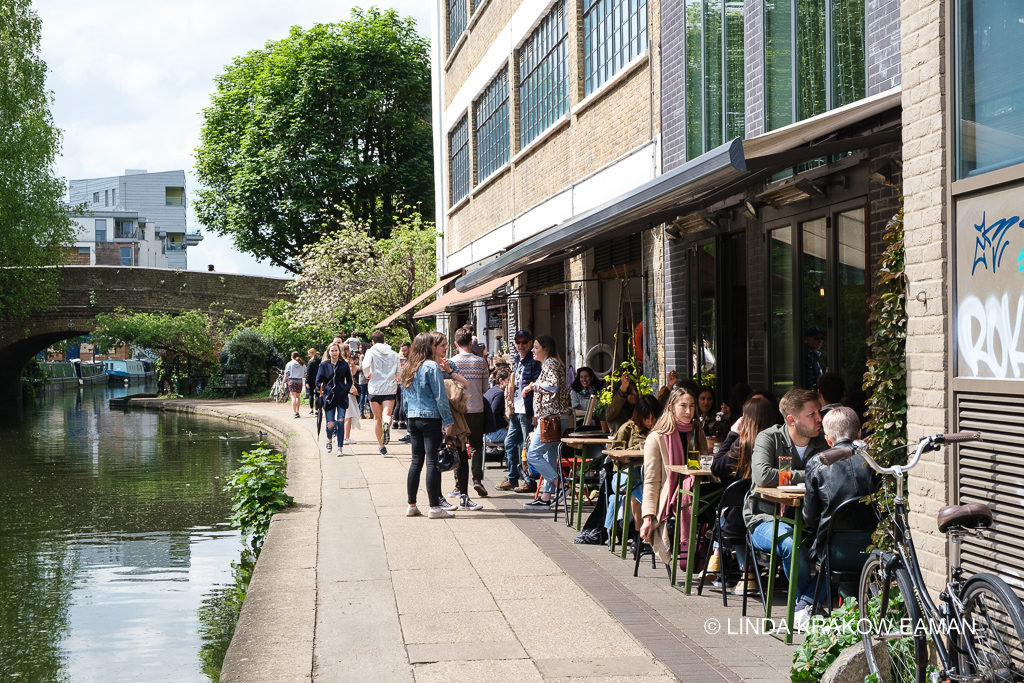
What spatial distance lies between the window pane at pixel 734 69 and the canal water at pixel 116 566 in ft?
20.1

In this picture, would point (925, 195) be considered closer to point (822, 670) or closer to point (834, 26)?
point (822, 670)

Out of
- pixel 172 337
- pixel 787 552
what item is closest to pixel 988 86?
pixel 787 552

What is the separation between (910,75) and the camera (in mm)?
5273

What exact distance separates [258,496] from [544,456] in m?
2.95

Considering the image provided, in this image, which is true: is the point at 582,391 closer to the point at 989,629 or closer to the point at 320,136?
the point at 989,629

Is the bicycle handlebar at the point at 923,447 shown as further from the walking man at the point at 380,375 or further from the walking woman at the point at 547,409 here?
the walking man at the point at 380,375

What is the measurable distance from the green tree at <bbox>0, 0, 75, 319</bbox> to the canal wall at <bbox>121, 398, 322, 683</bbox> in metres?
25.3

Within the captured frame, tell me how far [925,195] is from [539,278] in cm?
1541

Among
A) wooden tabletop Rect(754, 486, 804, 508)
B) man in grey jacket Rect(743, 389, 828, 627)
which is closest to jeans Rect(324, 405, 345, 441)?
man in grey jacket Rect(743, 389, 828, 627)

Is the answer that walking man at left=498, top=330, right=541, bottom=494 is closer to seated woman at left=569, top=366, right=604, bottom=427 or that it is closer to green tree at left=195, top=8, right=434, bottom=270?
seated woman at left=569, top=366, right=604, bottom=427

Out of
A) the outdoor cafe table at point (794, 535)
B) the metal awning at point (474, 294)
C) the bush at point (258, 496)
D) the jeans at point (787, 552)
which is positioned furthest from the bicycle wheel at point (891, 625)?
the metal awning at point (474, 294)

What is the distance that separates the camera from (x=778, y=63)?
991 cm

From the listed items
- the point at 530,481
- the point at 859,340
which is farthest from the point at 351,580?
the point at 530,481

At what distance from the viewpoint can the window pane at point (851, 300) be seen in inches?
349
